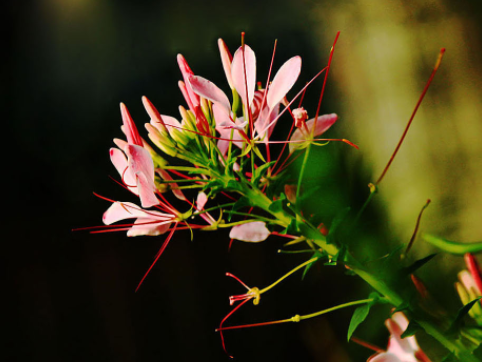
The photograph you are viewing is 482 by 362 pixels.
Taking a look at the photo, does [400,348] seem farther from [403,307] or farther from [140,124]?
[140,124]

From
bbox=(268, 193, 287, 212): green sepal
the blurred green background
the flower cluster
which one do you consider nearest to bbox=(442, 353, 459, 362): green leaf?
the flower cluster

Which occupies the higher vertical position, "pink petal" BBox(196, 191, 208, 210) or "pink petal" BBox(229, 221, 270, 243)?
"pink petal" BBox(196, 191, 208, 210)

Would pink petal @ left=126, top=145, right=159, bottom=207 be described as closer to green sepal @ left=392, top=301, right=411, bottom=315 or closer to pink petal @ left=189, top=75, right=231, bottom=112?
pink petal @ left=189, top=75, right=231, bottom=112

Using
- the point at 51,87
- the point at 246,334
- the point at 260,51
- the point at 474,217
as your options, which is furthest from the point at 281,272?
the point at 51,87

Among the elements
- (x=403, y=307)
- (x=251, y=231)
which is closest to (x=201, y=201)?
(x=251, y=231)

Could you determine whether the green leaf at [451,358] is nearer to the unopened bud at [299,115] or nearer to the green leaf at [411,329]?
the green leaf at [411,329]

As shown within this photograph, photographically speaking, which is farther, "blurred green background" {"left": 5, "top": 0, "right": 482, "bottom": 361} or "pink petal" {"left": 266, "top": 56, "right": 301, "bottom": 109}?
"blurred green background" {"left": 5, "top": 0, "right": 482, "bottom": 361}
